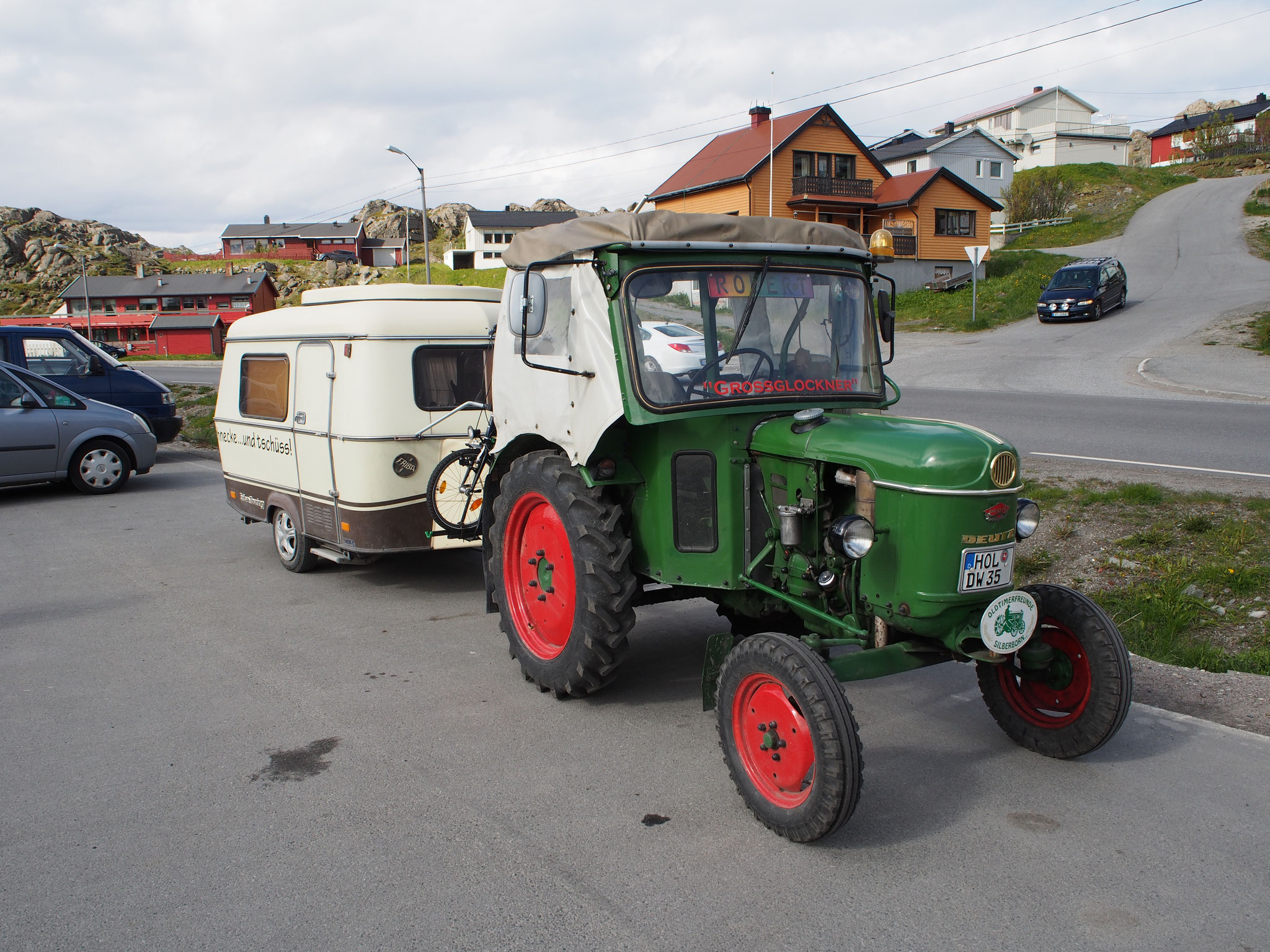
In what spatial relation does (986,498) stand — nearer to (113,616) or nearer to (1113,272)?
(113,616)

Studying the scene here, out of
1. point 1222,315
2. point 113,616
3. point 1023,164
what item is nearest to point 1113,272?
point 1222,315

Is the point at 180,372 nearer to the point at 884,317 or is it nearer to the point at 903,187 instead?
the point at 903,187

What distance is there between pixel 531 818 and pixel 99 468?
10.6 meters

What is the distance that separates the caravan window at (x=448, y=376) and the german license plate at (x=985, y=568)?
4.61 meters

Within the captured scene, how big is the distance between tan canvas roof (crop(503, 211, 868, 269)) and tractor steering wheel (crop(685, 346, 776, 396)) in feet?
1.78

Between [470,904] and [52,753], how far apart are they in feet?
8.51

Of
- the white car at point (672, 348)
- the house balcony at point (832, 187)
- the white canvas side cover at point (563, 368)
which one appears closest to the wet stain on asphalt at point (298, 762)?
the white canvas side cover at point (563, 368)

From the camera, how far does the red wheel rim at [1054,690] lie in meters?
4.23

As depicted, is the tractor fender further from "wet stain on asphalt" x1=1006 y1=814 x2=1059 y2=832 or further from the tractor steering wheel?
"wet stain on asphalt" x1=1006 y1=814 x2=1059 y2=832

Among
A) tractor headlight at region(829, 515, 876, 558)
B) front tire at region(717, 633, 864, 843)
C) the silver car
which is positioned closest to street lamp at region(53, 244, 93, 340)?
the silver car

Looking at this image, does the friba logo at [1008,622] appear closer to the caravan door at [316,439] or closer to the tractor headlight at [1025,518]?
the tractor headlight at [1025,518]

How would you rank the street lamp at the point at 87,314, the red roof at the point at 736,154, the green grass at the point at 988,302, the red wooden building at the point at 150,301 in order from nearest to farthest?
the green grass at the point at 988,302, the red roof at the point at 736,154, the street lamp at the point at 87,314, the red wooden building at the point at 150,301

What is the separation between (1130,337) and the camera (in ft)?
81.1

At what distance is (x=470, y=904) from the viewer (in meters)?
3.30
